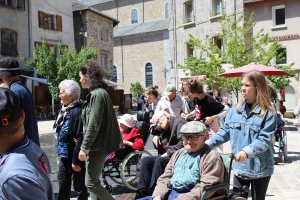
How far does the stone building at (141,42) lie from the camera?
41781 millimetres

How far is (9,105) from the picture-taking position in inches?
65.2

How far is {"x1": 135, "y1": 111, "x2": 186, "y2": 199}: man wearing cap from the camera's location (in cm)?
508

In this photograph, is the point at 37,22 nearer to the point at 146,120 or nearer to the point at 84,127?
the point at 146,120

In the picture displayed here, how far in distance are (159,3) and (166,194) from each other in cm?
4362

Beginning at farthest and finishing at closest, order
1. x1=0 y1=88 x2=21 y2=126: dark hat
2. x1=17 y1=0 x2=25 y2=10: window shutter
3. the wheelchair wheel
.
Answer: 1. x1=17 y1=0 x2=25 y2=10: window shutter
2. the wheelchair wheel
3. x1=0 y1=88 x2=21 y2=126: dark hat

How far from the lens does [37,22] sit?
27109 millimetres

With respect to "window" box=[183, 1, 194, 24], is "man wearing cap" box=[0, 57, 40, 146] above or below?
below

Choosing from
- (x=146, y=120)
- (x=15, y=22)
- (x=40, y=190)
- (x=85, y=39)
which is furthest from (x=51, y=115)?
(x=40, y=190)

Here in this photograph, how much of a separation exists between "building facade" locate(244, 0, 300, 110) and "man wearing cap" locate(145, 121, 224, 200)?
70.5 ft

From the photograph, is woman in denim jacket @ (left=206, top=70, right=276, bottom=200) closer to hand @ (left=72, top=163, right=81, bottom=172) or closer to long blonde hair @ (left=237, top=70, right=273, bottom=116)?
long blonde hair @ (left=237, top=70, right=273, bottom=116)

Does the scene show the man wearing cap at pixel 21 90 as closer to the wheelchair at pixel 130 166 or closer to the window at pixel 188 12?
the wheelchair at pixel 130 166

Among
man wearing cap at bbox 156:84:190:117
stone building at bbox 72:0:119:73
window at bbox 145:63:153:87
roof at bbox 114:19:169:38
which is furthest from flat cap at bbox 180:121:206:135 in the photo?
window at bbox 145:63:153:87

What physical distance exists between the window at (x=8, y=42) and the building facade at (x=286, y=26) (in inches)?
616

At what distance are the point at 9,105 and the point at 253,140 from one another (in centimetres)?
247
